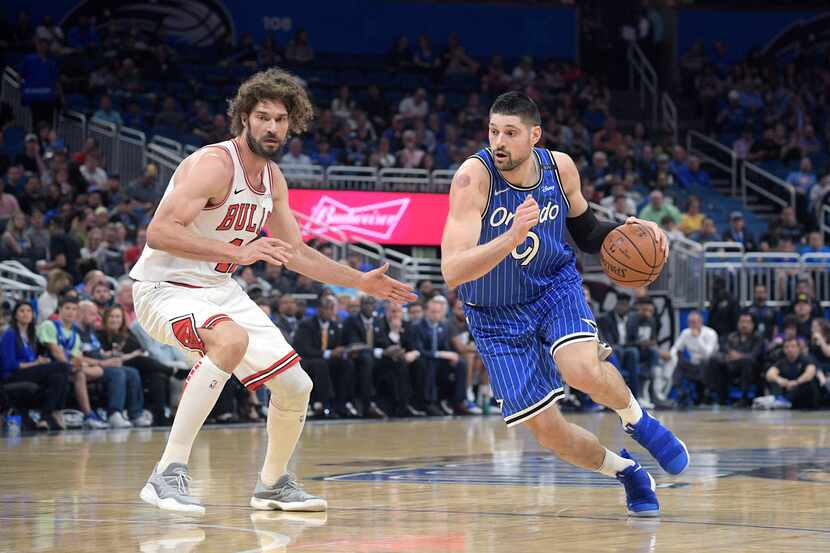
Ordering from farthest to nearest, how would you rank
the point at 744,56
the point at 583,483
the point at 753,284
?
the point at 744,56 → the point at 753,284 → the point at 583,483

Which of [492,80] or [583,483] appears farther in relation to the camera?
[492,80]

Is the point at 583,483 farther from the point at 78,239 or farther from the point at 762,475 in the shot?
the point at 78,239

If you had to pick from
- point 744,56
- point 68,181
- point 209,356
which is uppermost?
point 744,56

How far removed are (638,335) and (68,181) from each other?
748 centimetres

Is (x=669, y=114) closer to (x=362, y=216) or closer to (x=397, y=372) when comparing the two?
(x=362, y=216)

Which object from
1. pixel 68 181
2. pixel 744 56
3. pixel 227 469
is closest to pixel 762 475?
pixel 227 469

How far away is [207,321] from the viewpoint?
6.10 m

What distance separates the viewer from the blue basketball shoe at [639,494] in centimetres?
601

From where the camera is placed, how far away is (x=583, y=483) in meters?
7.48

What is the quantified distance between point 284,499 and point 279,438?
0.94ft

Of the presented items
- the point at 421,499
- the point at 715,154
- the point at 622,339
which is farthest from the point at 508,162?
the point at 715,154

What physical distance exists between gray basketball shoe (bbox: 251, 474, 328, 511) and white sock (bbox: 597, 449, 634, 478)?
1.26 metres

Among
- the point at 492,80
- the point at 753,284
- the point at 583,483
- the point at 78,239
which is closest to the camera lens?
the point at 583,483

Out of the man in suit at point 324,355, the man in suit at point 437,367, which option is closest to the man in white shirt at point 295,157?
the man in suit at point 437,367
